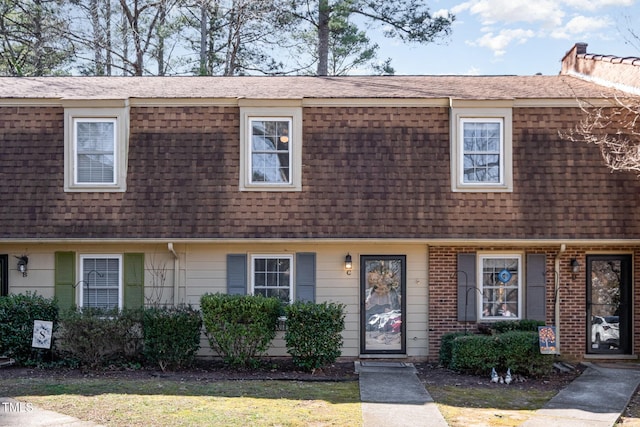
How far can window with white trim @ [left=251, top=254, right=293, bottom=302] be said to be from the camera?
490 inches

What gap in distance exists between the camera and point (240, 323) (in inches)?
442

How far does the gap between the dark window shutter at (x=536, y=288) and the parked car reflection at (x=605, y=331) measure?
1039 mm

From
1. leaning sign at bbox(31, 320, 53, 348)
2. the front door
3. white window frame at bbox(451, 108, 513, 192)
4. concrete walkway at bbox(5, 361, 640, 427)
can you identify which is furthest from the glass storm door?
leaning sign at bbox(31, 320, 53, 348)

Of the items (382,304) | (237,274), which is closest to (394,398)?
(382,304)

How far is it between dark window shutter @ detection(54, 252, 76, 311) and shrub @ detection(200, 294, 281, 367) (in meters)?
2.81

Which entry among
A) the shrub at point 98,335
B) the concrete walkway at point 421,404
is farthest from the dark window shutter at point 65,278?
the concrete walkway at point 421,404

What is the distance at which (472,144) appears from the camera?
1245 centimetres

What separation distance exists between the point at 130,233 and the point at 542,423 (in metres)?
7.66

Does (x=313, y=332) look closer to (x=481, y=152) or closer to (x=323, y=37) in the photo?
(x=481, y=152)

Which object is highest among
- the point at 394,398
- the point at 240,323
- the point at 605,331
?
the point at 240,323

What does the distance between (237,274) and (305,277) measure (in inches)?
50.9

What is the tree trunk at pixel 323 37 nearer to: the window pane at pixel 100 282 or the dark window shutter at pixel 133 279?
the dark window shutter at pixel 133 279

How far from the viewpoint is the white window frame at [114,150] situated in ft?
40.1

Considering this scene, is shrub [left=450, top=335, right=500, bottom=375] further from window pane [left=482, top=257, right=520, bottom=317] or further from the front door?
the front door
